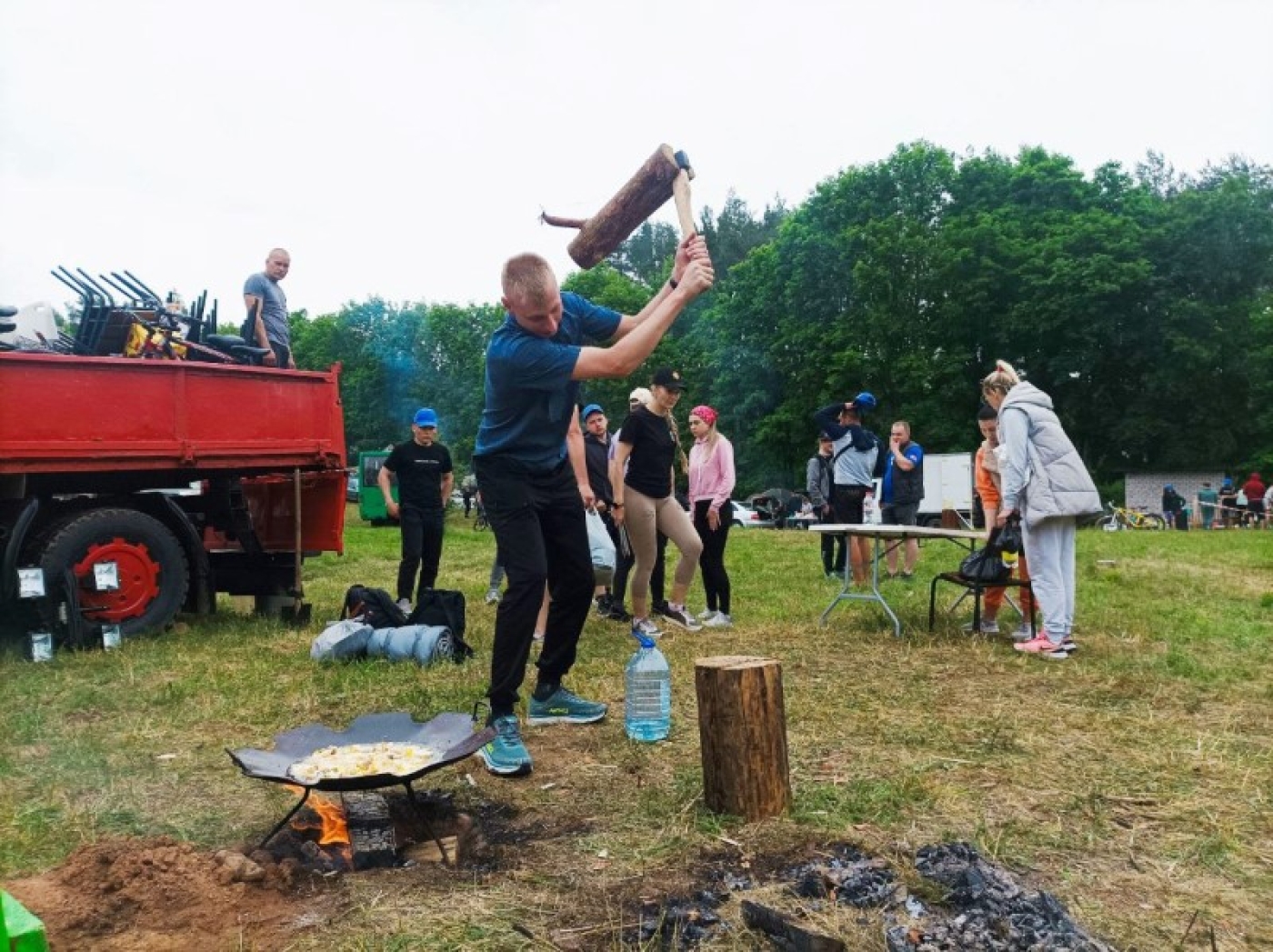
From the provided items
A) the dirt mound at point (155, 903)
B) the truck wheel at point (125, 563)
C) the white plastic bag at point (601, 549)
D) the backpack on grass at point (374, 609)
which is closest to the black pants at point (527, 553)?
the dirt mound at point (155, 903)

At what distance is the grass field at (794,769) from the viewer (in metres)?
2.76

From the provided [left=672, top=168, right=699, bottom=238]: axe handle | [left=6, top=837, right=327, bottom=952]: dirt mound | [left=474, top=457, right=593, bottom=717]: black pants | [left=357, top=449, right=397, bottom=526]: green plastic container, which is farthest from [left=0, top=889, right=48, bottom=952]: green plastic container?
[left=357, top=449, right=397, bottom=526]: green plastic container

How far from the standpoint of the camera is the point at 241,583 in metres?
8.12

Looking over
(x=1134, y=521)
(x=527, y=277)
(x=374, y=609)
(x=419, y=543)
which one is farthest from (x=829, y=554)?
(x=1134, y=521)

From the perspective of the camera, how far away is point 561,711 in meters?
4.59

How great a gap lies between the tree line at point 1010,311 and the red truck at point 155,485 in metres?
31.1

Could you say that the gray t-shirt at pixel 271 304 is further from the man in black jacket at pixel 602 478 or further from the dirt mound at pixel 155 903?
the dirt mound at pixel 155 903

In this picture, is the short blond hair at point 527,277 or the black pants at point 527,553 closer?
the short blond hair at point 527,277

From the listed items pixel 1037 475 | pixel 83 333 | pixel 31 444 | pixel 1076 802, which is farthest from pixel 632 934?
pixel 83 333

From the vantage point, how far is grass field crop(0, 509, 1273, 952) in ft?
9.07

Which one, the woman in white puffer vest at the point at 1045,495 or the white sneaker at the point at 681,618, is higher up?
the woman in white puffer vest at the point at 1045,495

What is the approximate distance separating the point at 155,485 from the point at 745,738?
18.6 ft

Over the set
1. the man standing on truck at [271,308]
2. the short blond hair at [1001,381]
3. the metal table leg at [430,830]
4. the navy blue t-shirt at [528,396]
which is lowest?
the metal table leg at [430,830]

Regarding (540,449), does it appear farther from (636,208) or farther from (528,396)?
(636,208)
